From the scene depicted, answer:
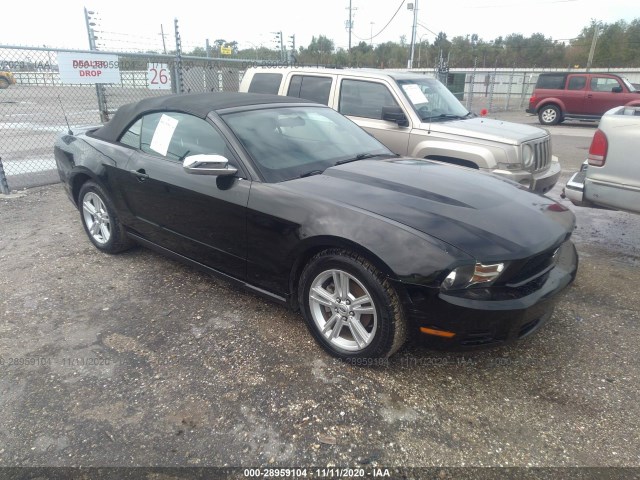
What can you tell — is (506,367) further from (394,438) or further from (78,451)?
(78,451)

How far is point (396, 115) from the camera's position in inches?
225

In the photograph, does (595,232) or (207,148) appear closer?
(207,148)

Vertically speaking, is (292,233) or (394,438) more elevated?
(292,233)

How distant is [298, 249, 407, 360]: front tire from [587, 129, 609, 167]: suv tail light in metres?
2.96

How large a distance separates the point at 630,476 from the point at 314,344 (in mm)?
1820

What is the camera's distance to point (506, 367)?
2912 millimetres

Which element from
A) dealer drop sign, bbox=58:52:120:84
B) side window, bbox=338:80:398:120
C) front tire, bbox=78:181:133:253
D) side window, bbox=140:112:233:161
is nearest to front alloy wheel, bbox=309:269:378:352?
side window, bbox=140:112:233:161

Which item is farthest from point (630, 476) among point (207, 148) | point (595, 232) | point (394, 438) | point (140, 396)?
point (595, 232)

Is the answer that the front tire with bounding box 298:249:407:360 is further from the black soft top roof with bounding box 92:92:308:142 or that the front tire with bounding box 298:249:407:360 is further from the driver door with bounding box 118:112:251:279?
the black soft top roof with bounding box 92:92:308:142

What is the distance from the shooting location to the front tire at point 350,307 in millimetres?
2588

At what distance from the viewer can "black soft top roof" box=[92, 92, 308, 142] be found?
361 centimetres

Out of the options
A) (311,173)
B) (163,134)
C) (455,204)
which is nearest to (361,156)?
(311,173)

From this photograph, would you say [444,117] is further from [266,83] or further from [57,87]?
[57,87]

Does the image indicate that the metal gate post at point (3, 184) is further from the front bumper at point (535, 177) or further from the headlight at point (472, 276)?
the headlight at point (472, 276)
